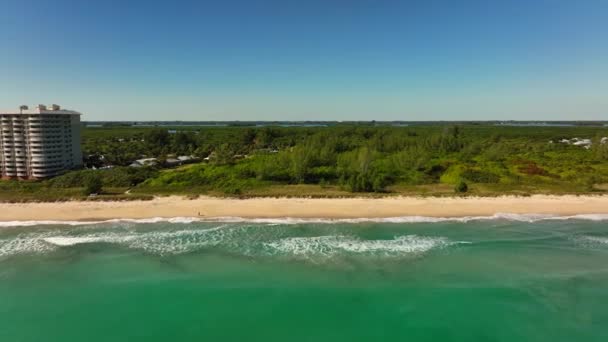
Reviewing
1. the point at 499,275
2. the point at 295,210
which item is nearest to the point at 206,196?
the point at 295,210

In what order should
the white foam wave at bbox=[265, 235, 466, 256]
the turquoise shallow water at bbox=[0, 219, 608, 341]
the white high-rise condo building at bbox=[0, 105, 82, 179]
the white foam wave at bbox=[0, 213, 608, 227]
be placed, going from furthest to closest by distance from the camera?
1. the white high-rise condo building at bbox=[0, 105, 82, 179]
2. the white foam wave at bbox=[0, 213, 608, 227]
3. the white foam wave at bbox=[265, 235, 466, 256]
4. the turquoise shallow water at bbox=[0, 219, 608, 341]

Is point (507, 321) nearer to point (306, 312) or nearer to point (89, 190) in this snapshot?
point (306, 312)

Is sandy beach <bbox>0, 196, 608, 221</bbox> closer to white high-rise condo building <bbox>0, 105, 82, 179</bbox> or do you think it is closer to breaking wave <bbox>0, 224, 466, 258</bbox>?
breaking wave <bbox>0, 224, 466, 258</bbox>

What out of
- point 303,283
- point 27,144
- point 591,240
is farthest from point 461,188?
point 27,144

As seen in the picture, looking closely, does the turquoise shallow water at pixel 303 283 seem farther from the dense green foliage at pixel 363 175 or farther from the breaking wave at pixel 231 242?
the dense green foliage at pixel 363 175

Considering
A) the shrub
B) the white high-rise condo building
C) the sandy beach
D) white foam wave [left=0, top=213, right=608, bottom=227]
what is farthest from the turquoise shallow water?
the white high-rise condo building

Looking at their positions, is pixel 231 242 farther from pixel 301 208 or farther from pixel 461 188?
pixel 461 188
